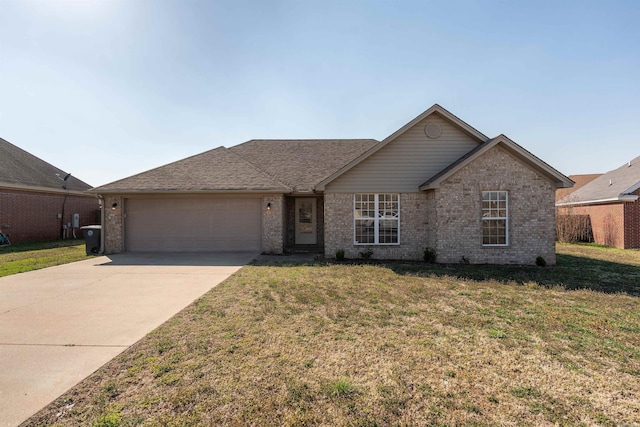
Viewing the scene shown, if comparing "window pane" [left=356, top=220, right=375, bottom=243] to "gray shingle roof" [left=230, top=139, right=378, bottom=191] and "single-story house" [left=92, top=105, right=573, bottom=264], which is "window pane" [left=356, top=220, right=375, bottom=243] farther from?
"gray shingle roof" [left=230, top=139, right=378, bottom=191]

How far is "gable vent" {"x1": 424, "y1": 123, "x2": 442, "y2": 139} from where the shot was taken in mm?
11016

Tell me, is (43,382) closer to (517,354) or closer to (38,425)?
(38,425)

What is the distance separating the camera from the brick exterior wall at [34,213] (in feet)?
54.1

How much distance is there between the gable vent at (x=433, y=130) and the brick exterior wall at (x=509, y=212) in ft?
5.60

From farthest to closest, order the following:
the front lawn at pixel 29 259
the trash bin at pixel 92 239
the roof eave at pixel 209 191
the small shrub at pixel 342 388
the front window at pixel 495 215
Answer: the trash bin at pixel 92 239 < the roof eave at pixel 209 191 < the front window at pixel 495 215 < the front lawn at pixel 29 259 < the small shrub at pixel 342 388

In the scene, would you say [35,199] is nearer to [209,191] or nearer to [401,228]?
[209,191]

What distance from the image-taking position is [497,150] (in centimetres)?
1010

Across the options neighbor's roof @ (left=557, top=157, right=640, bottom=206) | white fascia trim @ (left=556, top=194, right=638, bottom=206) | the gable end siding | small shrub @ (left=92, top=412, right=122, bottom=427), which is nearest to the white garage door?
the gable end siding

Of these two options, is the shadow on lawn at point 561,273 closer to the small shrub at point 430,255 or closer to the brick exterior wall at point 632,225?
the small shrub at point 430,255

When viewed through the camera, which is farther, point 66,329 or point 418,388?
point 66,329

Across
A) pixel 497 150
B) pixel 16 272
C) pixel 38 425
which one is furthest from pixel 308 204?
pixel 38 425

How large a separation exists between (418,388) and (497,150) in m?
9.34

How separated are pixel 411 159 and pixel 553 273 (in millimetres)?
5590

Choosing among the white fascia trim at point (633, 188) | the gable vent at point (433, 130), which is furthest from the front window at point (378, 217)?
the white fascia trim at point (633, 188)
